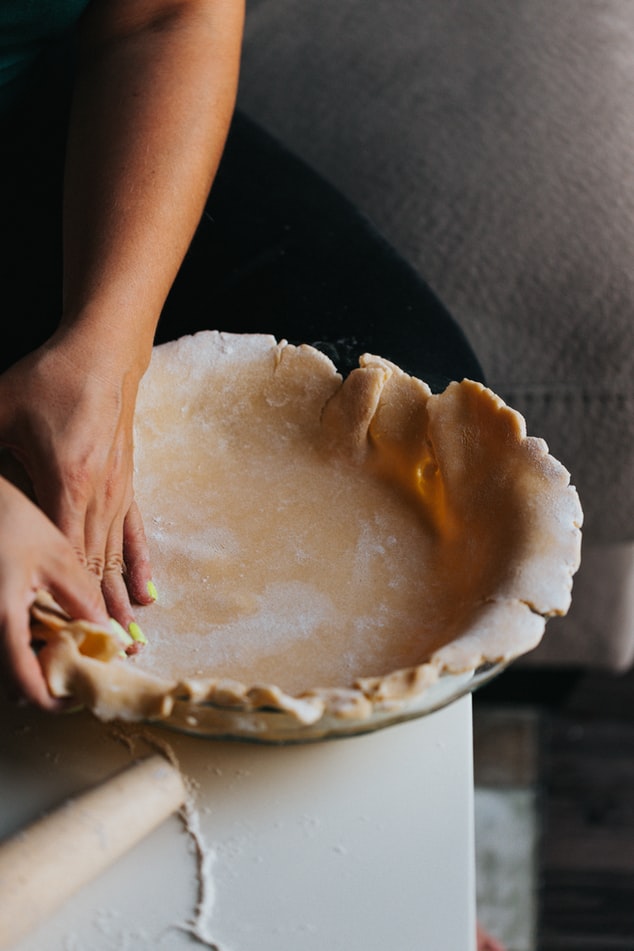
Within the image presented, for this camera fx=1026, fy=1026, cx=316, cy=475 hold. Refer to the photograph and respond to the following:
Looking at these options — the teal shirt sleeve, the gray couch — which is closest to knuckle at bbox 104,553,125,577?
the teal shirt sleeve

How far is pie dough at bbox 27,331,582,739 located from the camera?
57 cm

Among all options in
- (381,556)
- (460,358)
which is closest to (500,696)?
(460,358)

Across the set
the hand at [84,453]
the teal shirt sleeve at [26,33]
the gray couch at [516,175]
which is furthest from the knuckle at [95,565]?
the gray couch at [516,175]

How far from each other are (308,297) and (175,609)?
14.7 inches

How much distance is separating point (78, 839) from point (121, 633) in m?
0.13

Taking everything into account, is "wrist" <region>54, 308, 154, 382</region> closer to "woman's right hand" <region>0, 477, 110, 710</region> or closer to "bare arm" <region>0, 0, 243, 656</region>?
"bare arm" <region>0, 0, 243, 656</region>

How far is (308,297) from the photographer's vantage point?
96 centimetres

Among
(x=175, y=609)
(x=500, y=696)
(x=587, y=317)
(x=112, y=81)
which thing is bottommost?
(x=500, y=696)

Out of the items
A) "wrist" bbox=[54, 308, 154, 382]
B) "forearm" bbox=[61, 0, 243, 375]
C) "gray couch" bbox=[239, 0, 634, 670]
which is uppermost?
"forearm" bbox=[61, 0, 243, 375]

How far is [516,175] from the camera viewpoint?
1.36m

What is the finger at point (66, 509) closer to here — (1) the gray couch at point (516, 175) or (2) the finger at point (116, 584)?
(2) the finger at point (116, 584)

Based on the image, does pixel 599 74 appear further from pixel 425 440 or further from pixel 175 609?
pixel 175 609

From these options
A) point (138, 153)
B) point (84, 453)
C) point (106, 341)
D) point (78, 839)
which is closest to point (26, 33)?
point (138, 153)

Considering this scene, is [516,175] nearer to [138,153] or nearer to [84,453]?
[138,153]
